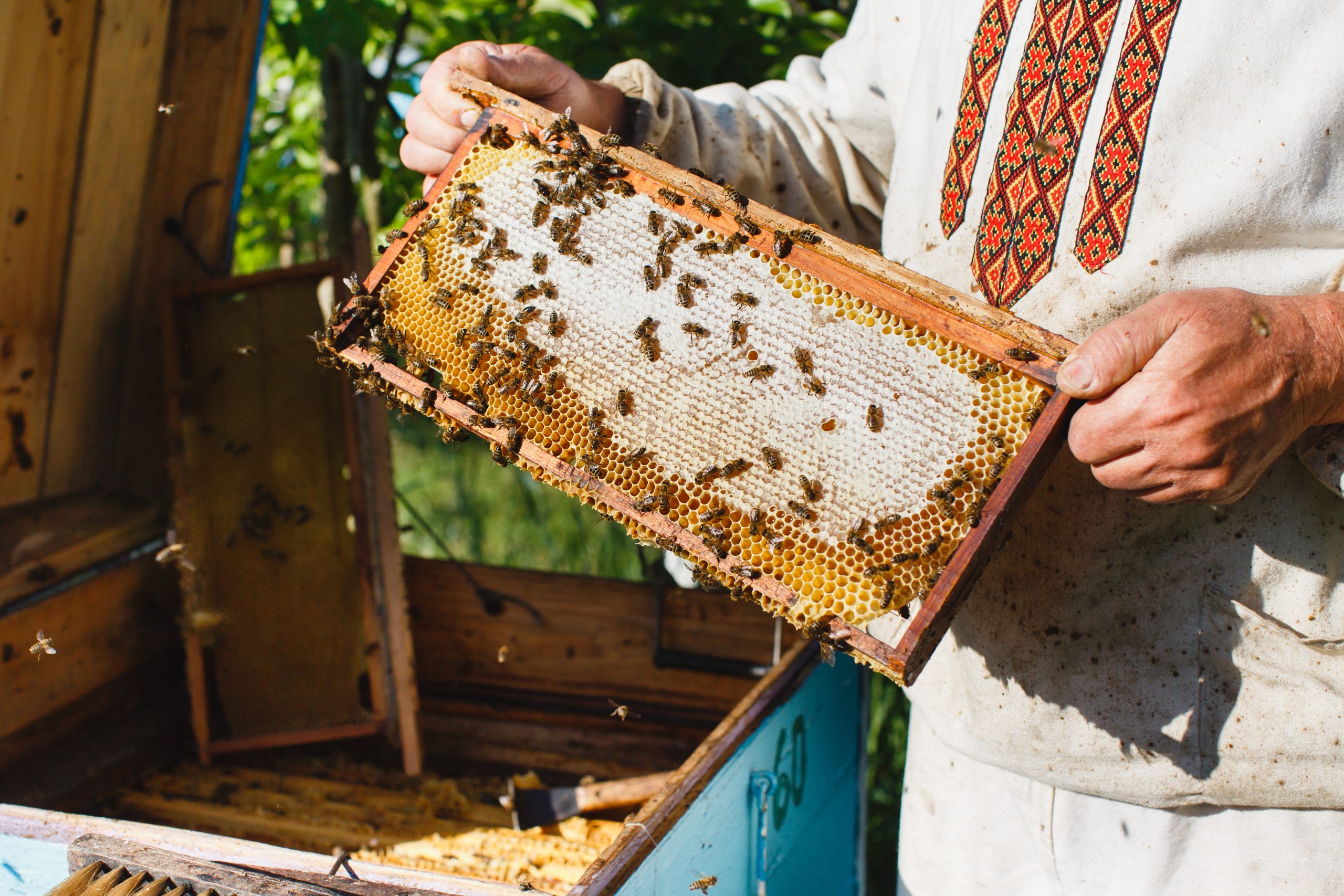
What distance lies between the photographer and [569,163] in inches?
80.9

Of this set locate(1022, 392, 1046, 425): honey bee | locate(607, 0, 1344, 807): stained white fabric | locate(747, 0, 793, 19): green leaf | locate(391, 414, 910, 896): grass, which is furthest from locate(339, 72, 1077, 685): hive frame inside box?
locate(391, 414, 910, 896): grass

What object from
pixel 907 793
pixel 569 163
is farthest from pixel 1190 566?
pixel 569 163

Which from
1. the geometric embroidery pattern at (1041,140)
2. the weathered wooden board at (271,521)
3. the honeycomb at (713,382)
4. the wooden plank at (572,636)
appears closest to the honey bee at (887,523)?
the honeycomb at (713,382)

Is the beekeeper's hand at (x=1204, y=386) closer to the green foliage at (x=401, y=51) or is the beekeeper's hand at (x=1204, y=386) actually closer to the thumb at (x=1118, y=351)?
the thumb at (x=1118, y=351)

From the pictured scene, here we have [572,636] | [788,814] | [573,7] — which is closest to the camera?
[788,814]

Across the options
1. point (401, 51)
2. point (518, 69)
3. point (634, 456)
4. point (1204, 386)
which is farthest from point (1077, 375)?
point (401, 51)

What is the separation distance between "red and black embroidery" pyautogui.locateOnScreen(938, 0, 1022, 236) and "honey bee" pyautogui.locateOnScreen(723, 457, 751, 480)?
72 cm

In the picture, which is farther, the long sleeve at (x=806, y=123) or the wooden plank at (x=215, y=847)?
the long sleeve at (x=806, y=123)

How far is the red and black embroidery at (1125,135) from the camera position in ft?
5.79

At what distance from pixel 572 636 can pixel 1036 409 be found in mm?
2335

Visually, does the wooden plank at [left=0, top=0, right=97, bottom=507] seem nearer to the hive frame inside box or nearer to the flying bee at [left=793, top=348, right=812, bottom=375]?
the hive frame inside box

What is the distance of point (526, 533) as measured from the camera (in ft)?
20.0

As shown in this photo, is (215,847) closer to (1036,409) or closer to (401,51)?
(1036,409)

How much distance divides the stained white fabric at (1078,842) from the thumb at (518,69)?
1892mm
